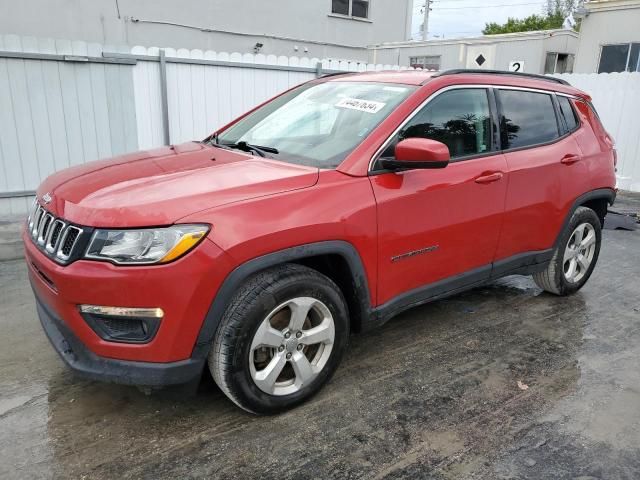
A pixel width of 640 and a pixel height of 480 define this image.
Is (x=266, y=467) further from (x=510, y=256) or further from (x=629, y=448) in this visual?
(x=510, y=256)

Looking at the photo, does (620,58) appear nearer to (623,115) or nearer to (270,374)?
(623,115)

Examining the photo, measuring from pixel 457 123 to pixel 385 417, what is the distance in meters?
1.91

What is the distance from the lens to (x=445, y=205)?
3232 millimetres

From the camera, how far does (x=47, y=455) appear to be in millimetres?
2480

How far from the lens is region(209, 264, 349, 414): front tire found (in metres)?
2.48

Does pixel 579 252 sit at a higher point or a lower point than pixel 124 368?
lower

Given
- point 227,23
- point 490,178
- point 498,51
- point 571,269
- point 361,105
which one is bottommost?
point 571,269

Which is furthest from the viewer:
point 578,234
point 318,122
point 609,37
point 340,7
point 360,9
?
point 360,9

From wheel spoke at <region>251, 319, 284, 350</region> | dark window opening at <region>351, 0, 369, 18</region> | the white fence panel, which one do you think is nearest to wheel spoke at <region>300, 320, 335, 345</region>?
wheel spoke at <region>251, 319, 284, 350</region>

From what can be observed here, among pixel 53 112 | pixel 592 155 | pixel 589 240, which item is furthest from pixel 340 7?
pixel 589 240

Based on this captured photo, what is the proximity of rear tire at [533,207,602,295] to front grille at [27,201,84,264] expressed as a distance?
3518 millimetres

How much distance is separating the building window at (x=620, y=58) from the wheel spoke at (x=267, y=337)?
16.1 metres

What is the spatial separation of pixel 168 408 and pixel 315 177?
1.48m

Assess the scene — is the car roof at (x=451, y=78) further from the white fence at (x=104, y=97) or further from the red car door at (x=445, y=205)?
the white fence at (x=104, y=97)
